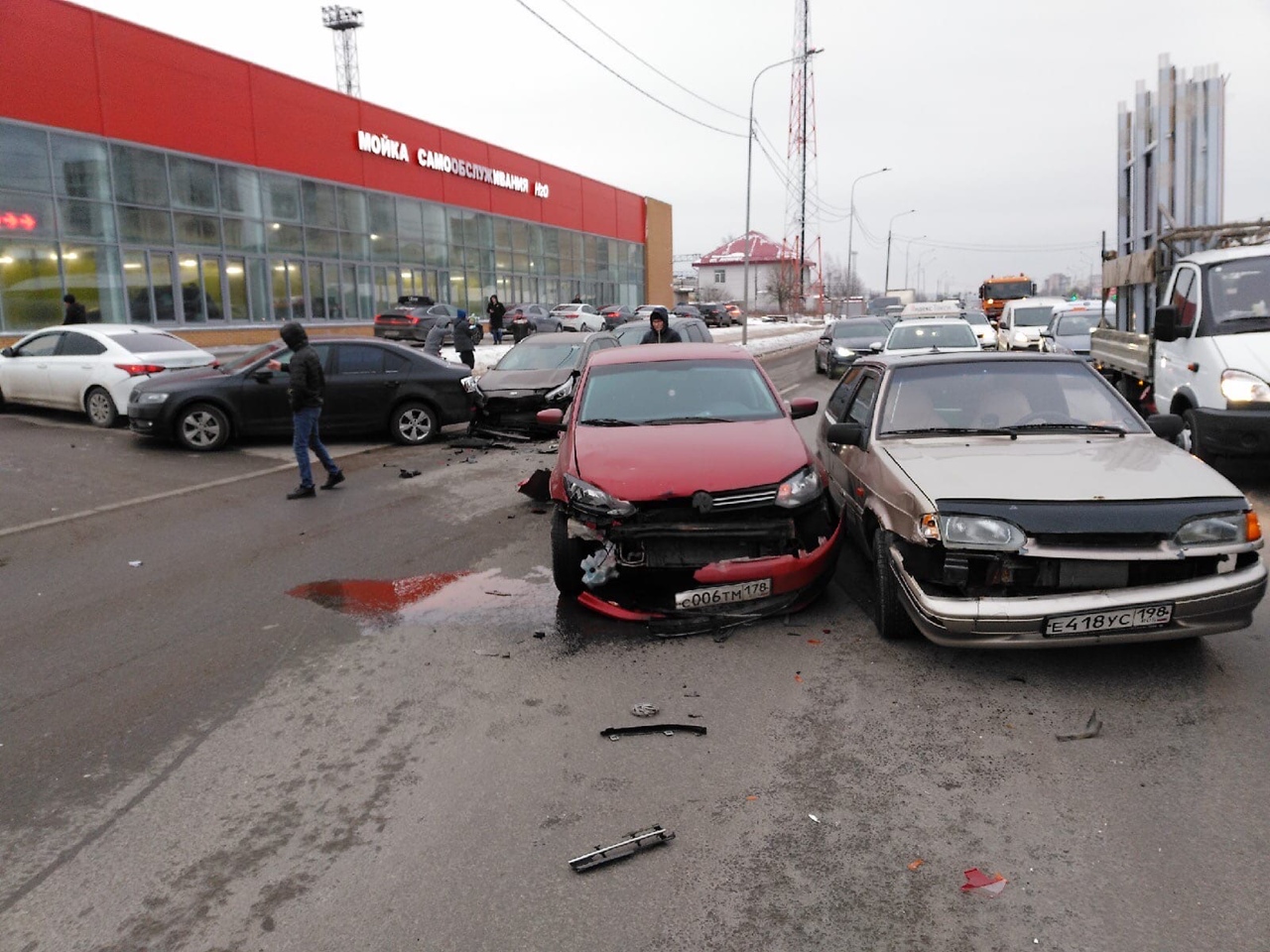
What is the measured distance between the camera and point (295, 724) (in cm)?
438

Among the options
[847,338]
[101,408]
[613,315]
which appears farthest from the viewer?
[613,315]

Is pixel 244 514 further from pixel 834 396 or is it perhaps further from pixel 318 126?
pixel 318 126

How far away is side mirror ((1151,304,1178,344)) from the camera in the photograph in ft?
29.1

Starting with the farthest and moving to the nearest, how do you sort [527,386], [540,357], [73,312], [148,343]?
[73,312] < [540,357] < [148,343] < [527,386]

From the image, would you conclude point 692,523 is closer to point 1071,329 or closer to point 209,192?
point 1071,329

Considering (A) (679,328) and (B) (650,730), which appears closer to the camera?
(B) (650,730)

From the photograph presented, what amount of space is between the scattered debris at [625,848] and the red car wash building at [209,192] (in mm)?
24681

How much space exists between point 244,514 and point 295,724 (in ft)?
17.3

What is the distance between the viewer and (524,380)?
13711 mm

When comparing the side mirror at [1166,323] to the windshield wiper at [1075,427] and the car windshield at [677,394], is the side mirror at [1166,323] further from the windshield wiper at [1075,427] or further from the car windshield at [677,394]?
the car windshield at [677,394]

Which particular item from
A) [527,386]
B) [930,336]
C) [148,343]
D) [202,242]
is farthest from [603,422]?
[202,242]

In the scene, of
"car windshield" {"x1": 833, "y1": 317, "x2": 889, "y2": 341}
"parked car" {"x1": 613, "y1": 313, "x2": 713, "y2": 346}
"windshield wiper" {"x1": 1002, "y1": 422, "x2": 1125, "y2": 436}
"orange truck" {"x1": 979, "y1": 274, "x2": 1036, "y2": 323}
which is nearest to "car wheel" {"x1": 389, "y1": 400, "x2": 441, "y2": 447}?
"parked car" {"x1": 613, "y1": 313, "x2": 713, "y2": 346}

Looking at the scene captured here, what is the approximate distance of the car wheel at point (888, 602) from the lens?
4980mm

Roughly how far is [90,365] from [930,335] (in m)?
14.3
